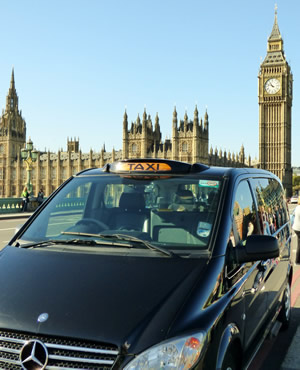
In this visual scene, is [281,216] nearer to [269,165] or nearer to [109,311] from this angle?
[109,311]

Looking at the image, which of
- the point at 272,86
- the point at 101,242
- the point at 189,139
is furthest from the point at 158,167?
the point at 272,86

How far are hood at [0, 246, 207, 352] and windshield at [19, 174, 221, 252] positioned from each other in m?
0.28

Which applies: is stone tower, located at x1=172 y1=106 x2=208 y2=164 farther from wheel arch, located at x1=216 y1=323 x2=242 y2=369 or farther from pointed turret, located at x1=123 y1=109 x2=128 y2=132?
wheel arch, located at x1=216 y1=323 x2=242 y2=369

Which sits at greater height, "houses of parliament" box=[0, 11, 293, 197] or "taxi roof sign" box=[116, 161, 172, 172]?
"houses of parliament" box=[0, 11, 293, 197]

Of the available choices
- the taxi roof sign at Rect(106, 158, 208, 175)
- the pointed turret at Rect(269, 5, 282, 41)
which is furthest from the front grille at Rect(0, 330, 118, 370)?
the pointed turret at Rect(269, 5, 282, 41)

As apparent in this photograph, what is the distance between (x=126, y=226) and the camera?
2.87 meters

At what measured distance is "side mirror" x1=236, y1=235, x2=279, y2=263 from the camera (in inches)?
98.8

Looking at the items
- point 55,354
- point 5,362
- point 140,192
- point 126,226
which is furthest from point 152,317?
point 140,192

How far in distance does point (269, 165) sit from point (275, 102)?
12724 millimetres

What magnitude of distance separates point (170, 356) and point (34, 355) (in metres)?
0.57

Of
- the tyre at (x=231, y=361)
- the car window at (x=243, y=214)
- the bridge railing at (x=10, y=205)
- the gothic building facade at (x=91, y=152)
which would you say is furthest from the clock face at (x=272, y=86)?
the tyre at (x=231, y=361)

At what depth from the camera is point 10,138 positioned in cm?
9519

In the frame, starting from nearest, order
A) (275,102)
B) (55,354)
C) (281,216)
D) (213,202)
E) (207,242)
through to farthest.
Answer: (55,354) < (207,242) < (213,202) < (281,216) < (275,102)

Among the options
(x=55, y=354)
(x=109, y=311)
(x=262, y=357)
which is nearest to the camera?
(x=55, y=354)
